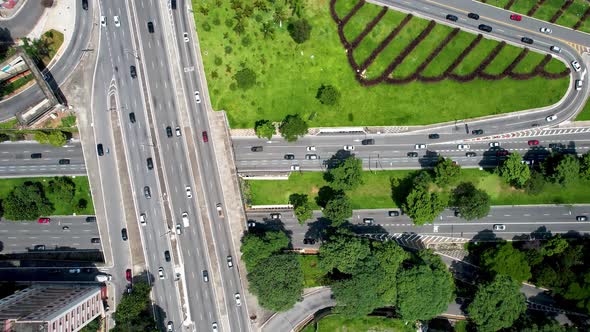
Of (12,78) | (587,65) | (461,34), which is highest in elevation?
(12,78)

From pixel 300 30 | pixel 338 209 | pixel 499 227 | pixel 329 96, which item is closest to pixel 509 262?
pixel 499 227

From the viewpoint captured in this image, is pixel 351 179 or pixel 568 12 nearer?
pixel 351 179

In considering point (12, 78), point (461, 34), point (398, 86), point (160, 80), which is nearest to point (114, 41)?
point (160, 80)

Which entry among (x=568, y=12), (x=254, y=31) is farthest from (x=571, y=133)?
(x=254, y=31)

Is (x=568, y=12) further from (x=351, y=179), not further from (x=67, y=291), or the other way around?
(x=67, y=291)

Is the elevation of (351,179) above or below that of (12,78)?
below

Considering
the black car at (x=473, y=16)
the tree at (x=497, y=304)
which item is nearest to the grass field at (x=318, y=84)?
the black car at (x=473, y=16)
